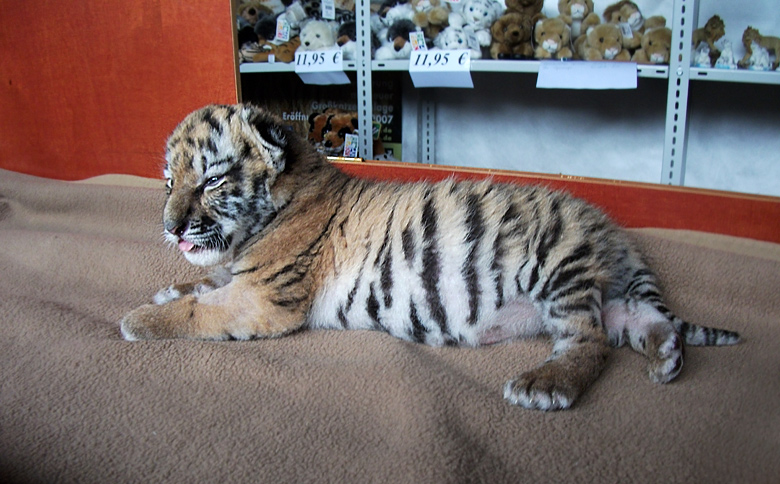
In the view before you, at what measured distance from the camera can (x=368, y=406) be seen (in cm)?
127

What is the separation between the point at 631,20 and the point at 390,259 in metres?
1.66

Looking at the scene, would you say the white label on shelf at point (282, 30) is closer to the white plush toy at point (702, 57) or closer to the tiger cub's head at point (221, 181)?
the tiger cub's head at point (221, 181)

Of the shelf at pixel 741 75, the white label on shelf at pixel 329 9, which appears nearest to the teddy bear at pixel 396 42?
the white label on shelf at pixel 329 9

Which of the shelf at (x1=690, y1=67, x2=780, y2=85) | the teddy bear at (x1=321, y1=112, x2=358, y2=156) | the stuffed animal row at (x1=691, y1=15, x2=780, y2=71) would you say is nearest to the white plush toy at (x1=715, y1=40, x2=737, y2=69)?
the stuffed animal row at (x1=691, y1=15, x2=780, y2=71)

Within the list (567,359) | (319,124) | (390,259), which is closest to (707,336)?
(567,359)

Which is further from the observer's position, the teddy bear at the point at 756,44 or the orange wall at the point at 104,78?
the orange wall at the point at 104,78

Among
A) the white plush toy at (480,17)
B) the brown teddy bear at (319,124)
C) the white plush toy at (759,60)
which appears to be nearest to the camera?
the white plush toy at (759,60)

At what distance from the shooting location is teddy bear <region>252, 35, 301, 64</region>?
9.89ft

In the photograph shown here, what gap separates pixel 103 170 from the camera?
115 inches

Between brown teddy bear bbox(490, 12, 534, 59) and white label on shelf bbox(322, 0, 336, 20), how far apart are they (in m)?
0.92

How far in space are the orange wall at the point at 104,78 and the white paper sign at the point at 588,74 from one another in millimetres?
1312

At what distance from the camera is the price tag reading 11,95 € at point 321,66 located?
2814 millimetres

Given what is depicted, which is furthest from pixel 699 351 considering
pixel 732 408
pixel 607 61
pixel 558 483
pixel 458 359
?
pixel 607 61

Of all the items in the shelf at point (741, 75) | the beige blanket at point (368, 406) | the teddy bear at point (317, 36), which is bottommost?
the beige blanket at point (368, 406)
